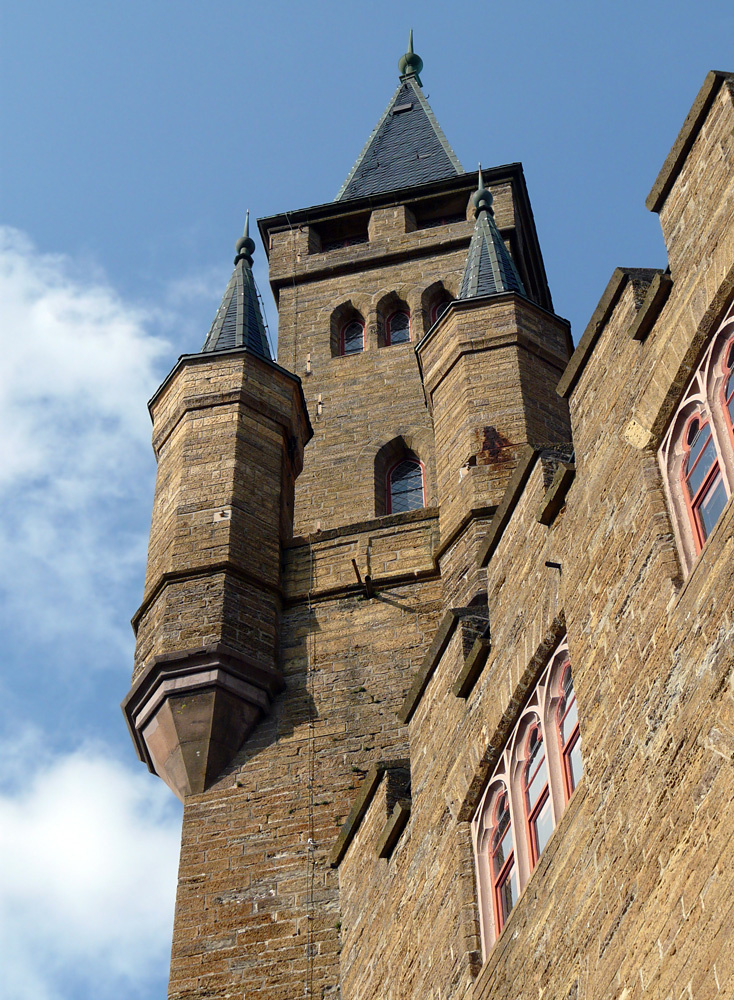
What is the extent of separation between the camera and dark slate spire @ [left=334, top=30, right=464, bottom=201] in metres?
27.3

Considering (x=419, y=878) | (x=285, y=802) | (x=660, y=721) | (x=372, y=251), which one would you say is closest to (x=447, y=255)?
(x=372, y=251)

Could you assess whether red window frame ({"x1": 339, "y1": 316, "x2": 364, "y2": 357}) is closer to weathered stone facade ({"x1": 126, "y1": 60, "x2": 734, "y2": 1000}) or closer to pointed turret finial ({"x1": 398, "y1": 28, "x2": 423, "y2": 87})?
weathered stone facade ({"x1": 126, "y1": 60, "x2": 734, "y2": 1000})

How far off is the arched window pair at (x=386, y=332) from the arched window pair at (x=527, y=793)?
13566mm

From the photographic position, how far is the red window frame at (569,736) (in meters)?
8.52

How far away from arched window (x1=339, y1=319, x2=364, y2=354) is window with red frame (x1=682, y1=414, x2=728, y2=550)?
47.9 feet

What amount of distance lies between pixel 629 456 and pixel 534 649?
3.90 feet

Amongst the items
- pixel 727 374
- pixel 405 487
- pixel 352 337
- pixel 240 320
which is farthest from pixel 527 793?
pixel 352 337

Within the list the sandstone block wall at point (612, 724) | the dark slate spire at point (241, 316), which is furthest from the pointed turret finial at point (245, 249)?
the sandstone block wall at point (612, 724)

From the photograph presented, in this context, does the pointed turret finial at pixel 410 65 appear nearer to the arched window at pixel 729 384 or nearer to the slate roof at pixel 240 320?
the slate roof at pixel 240 320

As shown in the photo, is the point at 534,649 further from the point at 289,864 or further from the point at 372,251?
the point at 372,251

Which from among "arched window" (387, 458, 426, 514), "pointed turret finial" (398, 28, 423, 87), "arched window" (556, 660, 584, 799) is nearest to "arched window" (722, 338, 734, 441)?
"arched window" (556, 660, 584, 799)

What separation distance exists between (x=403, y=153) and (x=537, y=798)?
21630 mm

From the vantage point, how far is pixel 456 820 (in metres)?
9.67

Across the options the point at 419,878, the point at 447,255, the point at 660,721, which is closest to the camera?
the point at 660,721
